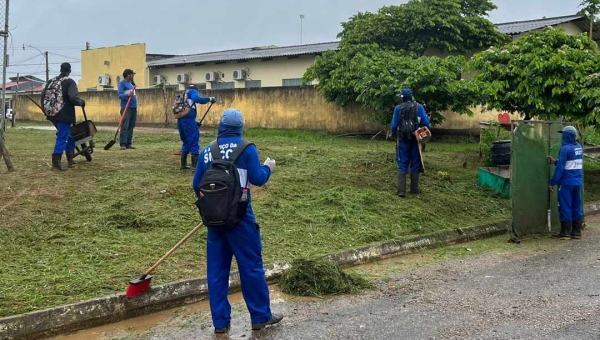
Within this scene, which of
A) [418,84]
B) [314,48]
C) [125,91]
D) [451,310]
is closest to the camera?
[451,310]

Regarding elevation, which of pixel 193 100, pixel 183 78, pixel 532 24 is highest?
pixel 532 24

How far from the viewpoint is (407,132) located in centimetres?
1043

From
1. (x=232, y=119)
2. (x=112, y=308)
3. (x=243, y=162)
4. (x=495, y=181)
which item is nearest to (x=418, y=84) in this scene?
(x=495, y=181)

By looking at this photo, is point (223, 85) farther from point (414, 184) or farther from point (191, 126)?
point (414, 184)

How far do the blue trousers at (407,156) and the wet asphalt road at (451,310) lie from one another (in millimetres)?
3021

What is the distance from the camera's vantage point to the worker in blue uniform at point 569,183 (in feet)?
31.6

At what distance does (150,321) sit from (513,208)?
594 centimetres

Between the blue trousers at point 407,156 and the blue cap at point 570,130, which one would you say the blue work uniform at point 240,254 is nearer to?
the blue trousers at point 407,156

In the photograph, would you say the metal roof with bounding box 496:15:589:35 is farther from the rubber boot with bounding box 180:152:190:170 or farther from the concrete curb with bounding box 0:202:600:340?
the concrete curb with bounding box 0:202:600:340

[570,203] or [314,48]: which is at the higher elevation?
[314,48]

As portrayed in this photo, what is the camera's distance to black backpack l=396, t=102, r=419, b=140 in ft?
34.2

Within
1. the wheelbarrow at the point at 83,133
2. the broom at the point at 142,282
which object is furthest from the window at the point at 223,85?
the broom at the point at 142,282

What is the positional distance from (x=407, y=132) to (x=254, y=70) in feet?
76.0

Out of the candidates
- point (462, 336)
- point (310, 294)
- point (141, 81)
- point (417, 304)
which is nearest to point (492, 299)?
point (417, 304)
